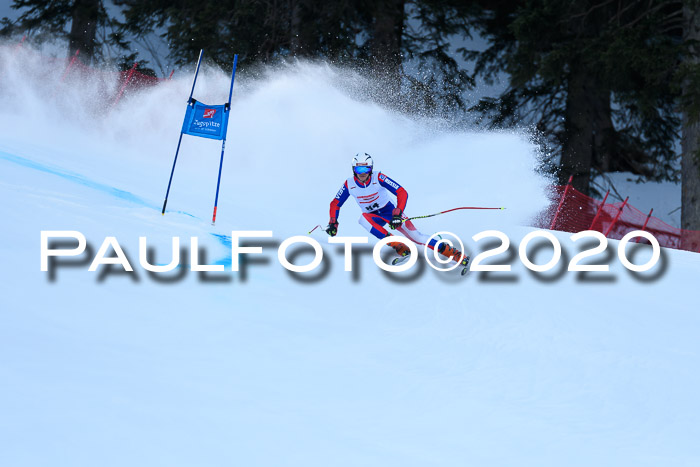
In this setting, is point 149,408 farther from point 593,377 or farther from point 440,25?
point 440,25

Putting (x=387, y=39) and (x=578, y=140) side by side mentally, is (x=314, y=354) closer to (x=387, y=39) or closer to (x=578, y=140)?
(x=578, y=140)

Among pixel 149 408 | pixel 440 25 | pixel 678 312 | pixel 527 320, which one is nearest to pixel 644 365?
pixel 527 320

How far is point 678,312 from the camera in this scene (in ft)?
24.0

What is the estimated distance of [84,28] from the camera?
25.0m

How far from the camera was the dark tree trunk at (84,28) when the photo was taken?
24547mm

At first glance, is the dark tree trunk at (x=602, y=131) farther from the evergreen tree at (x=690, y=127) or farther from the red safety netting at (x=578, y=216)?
the red safety netting at (x=578, y=216)

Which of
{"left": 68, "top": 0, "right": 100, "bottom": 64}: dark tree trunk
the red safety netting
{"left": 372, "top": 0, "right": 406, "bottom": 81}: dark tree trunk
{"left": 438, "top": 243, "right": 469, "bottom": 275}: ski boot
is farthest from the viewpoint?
{"left": 68, "top": 0, "right": 100, "bottom": 64}: dark tree trunk

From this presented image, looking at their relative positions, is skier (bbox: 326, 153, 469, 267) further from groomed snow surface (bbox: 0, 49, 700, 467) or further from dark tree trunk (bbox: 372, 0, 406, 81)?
dark tree trunk (bbox: 372, 0, 406, 81)

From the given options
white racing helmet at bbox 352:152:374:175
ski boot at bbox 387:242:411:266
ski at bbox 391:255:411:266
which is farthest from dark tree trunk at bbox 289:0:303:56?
ski at bbox 391:255:411:266

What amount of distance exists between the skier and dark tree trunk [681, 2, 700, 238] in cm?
833

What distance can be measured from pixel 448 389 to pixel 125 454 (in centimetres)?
198

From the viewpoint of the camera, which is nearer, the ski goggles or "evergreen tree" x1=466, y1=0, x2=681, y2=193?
the ski goggles

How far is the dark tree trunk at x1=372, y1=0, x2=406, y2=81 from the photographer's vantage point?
19891 mm

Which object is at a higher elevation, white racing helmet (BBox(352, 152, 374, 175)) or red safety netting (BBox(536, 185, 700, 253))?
white racing helmet (BBox(352, 152, 374, 175))
